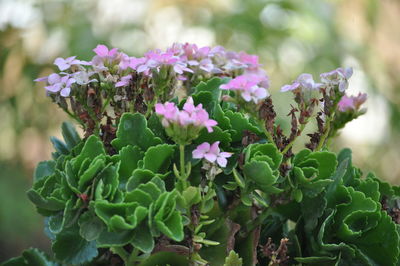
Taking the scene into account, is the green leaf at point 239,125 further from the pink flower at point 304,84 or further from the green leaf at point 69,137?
the green leaf at point 69,137

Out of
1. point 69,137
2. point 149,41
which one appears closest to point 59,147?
point 69,137

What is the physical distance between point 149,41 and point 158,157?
49.6 inches

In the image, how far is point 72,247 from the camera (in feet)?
1.79

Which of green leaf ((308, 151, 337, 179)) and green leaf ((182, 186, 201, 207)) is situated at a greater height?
green leaf ((308, 151, 337, 179))

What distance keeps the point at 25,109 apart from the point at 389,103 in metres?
1.28

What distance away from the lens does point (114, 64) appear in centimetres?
59

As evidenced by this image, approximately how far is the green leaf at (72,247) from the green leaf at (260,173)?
0.57 feet

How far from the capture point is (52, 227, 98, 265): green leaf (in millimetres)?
539

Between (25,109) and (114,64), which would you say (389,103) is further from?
(114,64)

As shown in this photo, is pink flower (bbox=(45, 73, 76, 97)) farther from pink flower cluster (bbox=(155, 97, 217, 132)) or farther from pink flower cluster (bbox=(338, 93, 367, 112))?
pink flower cluster (bbox=(338, 93, 367, 112))

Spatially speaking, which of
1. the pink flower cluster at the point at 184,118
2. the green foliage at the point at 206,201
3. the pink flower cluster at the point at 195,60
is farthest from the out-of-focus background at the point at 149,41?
the pink flower cluster at the point at 184,118

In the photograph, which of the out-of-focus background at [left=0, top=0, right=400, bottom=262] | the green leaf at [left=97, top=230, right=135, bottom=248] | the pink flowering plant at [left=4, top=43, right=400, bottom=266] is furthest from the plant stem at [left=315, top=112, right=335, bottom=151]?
the out-of-focus background at [left=0, top=0, right=400, bottom=262]

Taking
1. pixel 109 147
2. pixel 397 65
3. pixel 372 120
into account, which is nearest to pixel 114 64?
pixel 109 147

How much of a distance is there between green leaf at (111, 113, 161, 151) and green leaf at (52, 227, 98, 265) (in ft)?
0.33
